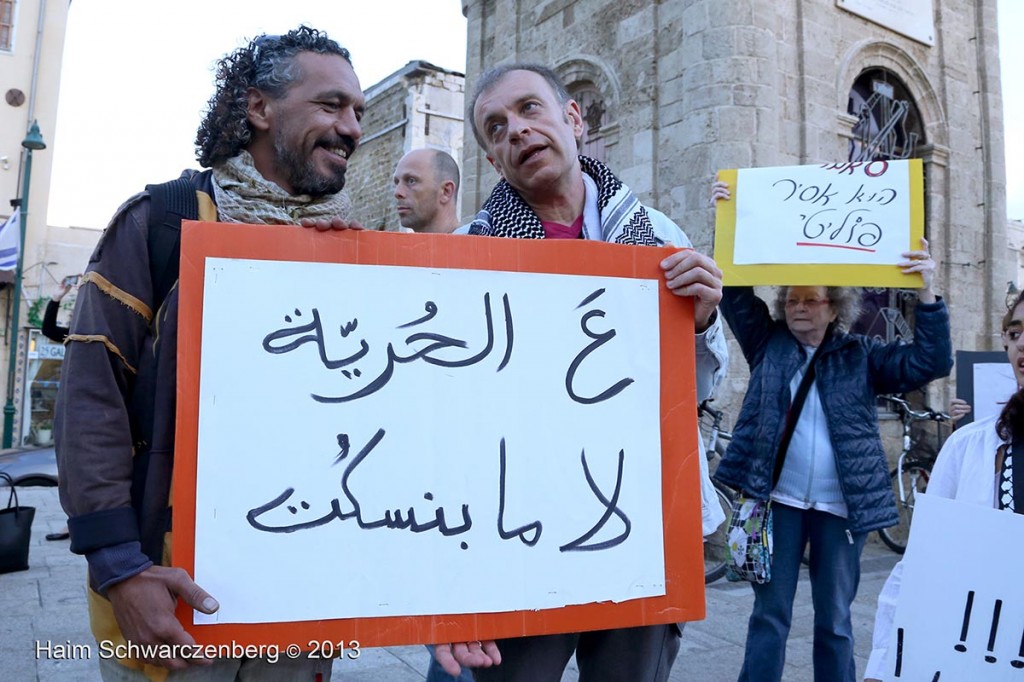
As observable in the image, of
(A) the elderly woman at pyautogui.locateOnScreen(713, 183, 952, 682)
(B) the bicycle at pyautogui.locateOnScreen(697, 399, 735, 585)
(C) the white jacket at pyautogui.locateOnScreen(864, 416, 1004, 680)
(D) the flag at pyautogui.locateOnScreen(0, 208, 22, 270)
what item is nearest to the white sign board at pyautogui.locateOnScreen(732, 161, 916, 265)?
(A) the elderly woman at pyautogui.locateOnScreen(713, 183, 952, 682)

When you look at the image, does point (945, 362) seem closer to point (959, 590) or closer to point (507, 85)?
point (959, 590)

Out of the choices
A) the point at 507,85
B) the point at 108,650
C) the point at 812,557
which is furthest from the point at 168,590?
the point at 812,557

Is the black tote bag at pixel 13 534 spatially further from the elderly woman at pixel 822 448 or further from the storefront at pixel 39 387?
the storefront at pixel 39 387

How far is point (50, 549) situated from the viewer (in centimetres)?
598

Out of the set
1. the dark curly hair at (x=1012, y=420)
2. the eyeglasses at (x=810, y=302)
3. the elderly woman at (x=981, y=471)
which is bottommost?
the elderly woman at (x=981, y=471)

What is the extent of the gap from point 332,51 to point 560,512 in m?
1.12

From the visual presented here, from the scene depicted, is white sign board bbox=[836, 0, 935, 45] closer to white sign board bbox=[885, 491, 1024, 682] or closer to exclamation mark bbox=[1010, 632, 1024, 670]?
white sign board bbox=[885, 491, 1024, 682]

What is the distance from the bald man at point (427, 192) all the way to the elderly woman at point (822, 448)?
1378 mm

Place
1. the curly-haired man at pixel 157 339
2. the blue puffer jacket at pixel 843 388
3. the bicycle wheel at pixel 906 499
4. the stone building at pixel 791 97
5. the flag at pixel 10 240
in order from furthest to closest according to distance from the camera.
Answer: the flag at pixel 10 240, the stone building at pixel 791 97, the bicycle wheel at pixel 906 499, the blue puffer jacket at pixel 843 388, the curly-haired man at pixel 157 339

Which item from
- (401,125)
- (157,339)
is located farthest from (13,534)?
(401,125)

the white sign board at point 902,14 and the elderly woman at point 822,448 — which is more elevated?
the white sign board at point 902,14

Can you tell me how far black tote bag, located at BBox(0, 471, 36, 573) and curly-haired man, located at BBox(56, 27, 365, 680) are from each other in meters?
4.36

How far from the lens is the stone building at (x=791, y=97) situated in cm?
667

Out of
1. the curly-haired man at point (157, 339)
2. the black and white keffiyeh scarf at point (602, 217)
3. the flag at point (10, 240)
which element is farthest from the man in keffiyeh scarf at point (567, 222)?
the flag at point (10, 240)
